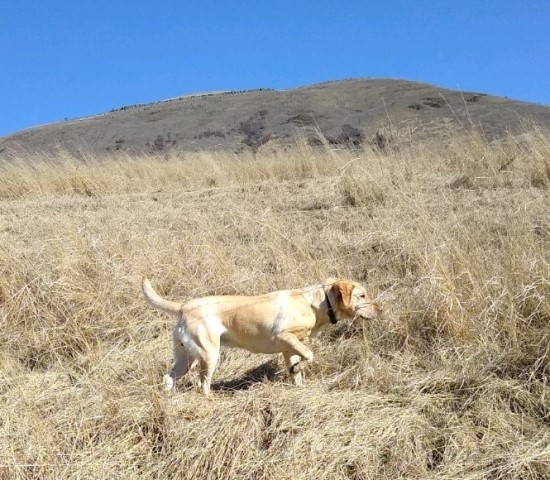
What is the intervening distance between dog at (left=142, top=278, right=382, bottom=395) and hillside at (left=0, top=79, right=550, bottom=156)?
14.3m

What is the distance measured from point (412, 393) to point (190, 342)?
1.26m

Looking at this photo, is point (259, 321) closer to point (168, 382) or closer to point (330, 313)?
point (330, 313)

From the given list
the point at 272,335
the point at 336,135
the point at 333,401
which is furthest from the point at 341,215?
the point at 336,135

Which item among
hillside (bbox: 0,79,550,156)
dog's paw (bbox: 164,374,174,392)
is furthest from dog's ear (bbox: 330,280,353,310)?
hillside (bbox: 0,79,550,156)

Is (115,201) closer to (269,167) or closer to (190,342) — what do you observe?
(269,167)

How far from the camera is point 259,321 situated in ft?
11.1

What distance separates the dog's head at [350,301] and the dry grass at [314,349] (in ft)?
0.62

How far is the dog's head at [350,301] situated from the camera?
348cm

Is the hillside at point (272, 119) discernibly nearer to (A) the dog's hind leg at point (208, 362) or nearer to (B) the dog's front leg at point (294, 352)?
(B) the dog's front leg at point (294, 352)

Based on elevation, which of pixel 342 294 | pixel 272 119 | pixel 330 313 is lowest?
pixel 330 313

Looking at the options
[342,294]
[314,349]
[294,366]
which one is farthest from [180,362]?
[342,294]

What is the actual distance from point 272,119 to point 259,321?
24472 millimetres

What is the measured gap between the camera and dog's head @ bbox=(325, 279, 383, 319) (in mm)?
→ 3477

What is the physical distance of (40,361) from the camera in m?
3.90
